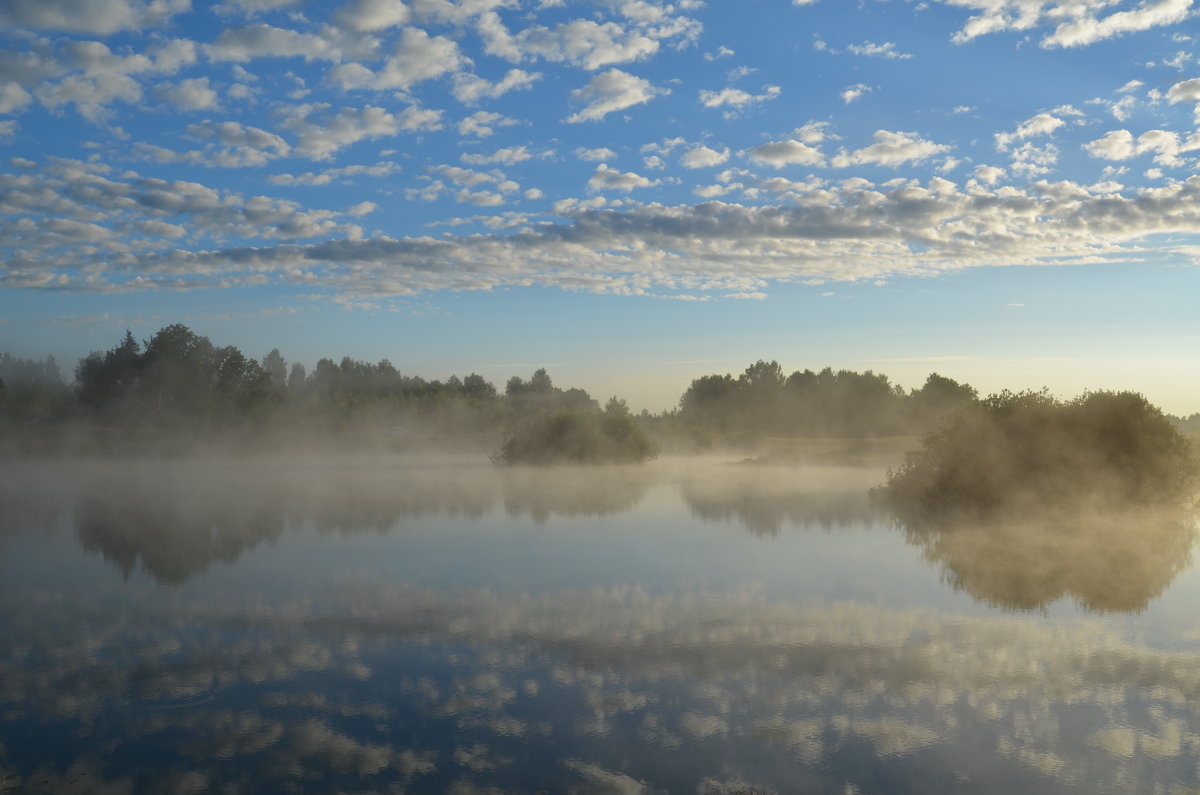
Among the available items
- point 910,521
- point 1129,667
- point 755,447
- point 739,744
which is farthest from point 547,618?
point 755,447

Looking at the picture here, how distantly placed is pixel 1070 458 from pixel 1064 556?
12417 millimetres

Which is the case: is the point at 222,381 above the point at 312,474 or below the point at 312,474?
above

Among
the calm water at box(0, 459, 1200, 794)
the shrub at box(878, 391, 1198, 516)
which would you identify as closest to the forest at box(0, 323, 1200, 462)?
the shrub at box(878, 391, 1198, 516)

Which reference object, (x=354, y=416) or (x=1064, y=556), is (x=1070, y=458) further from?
(x=354, y=416)

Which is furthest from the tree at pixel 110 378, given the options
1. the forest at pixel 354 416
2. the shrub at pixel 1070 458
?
the shrub at pixel 1070 458

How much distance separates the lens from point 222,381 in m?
88.9

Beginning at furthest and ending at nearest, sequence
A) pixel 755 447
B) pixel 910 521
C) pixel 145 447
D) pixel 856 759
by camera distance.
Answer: pixel 755 447 → pixel 145 447 → pixel 910 521 → pixel 856 759

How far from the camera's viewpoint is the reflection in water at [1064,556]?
1591 cm

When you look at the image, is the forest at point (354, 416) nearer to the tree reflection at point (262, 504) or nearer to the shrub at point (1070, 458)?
the tree reflection at point (262, 504)

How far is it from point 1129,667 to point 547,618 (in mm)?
7963

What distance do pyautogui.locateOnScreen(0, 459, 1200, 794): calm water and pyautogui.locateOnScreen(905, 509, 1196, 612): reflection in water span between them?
13 cm

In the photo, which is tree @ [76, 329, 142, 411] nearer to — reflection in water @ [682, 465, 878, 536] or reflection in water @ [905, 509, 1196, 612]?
reflection in water @ [682, 465, 878, 536]

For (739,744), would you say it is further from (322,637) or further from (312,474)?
(312,474)

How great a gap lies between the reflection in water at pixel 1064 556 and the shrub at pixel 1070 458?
1301 millimetres
